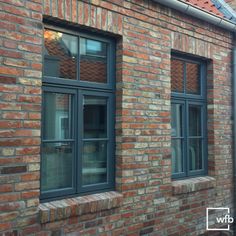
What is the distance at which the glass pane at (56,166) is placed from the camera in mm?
3562

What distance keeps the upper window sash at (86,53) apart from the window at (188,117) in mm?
1234

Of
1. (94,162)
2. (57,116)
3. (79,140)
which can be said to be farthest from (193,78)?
(57,116)

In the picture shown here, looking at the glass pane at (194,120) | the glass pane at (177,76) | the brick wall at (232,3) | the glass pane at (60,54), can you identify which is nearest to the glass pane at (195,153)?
the glass pane at (194,120)

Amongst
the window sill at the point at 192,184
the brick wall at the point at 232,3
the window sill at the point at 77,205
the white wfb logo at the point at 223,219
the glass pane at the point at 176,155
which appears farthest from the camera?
the brick wall at the point at 232,3

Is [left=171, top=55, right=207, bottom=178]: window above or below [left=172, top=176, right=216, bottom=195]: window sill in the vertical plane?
above

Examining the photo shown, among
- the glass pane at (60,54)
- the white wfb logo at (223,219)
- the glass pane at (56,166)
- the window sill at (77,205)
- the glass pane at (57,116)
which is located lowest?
the white wfb logo at (223,219)

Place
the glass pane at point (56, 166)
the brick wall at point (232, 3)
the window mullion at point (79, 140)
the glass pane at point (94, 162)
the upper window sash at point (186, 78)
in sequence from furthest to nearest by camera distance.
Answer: the brick wall at point (232, 3) → the upper window sash at point (186, 78) → the glass pane at point (94, 162) → the window mullion at point (79, 140) → the glass pane at point (56, 166)

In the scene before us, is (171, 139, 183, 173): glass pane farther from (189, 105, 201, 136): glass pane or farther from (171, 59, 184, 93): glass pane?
(171, 59, 184, 93): glass pane

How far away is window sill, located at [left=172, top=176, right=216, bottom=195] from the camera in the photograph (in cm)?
475

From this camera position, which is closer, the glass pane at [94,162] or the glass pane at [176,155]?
the glass pane at [94,162]

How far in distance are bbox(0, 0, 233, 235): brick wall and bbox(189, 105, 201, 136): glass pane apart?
19 centimetres

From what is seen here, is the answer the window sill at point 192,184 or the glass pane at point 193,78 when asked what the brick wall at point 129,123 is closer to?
the window sill at point 192,184

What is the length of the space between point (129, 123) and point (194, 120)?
1.70 meters

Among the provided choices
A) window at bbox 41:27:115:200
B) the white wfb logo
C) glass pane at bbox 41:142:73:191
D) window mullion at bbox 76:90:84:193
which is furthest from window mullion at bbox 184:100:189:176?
glass pane at bbox 41:142:73:191
